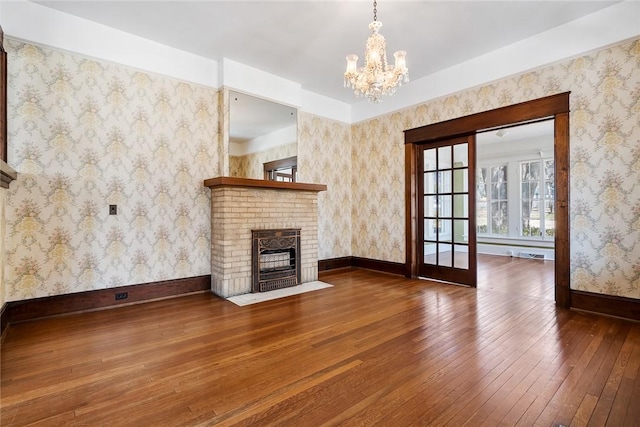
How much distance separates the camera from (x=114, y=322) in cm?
303

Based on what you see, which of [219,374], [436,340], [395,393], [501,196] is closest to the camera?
[395,393]

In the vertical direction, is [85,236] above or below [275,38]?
below

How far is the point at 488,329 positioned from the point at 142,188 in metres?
4.11

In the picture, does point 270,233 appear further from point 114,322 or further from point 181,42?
point 181,42

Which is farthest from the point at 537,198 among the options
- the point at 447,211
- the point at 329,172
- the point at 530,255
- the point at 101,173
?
the point at 101,173

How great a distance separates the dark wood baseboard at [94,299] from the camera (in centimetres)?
300

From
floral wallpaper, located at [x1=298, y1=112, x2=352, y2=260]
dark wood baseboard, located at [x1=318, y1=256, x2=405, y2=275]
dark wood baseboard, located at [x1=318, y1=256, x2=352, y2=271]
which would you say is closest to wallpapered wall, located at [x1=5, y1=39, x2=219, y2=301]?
floral wallpaper, located at [x1=298, y1=112, x2=352, y2=260]

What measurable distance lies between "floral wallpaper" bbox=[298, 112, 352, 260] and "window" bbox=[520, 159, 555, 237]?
4921 mm

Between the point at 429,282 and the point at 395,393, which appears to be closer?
the point at 395,393

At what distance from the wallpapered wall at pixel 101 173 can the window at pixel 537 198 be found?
7572 mm

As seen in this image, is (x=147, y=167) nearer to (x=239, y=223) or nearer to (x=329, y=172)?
(x=239, y=223)

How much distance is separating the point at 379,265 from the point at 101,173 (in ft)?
14.4

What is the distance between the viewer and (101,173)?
136 inches

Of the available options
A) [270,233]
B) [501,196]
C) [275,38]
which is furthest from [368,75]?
[501,196]
